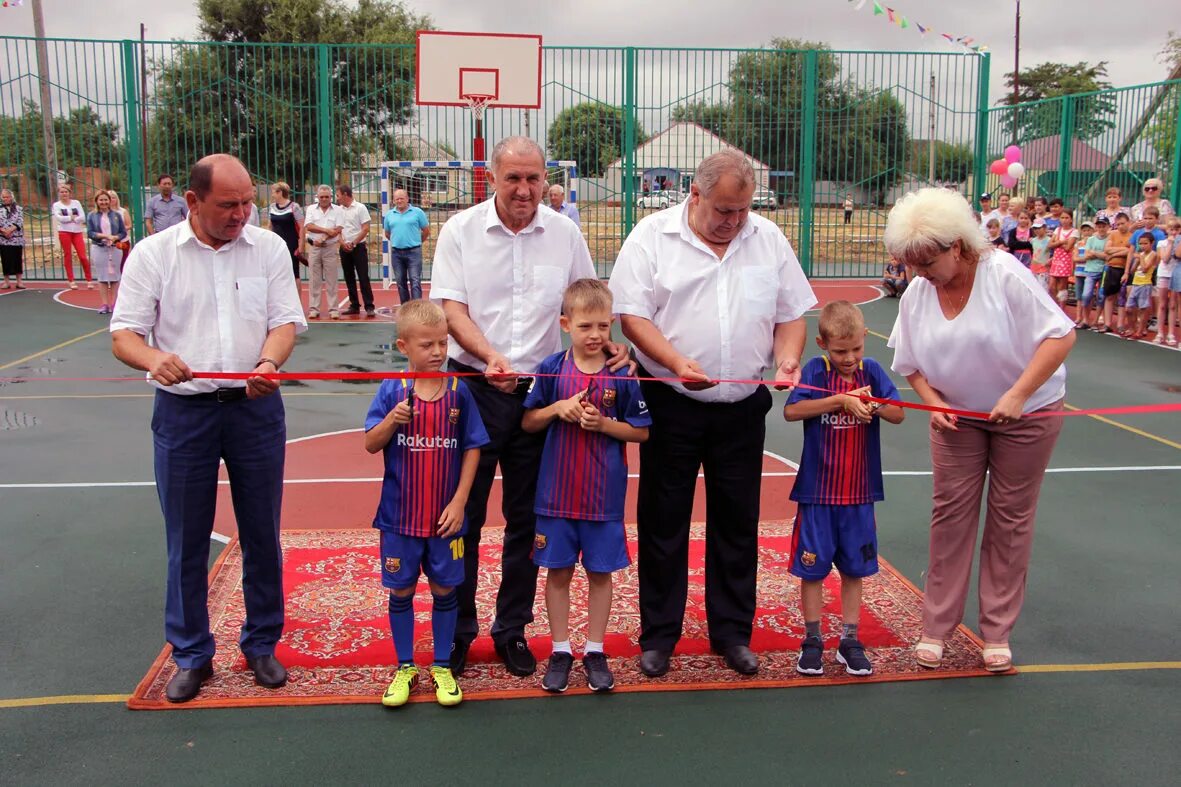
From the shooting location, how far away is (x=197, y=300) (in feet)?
12.2

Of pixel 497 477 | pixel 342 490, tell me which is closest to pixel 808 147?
pixel 497 477

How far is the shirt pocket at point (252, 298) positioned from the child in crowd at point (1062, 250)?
15020 mm

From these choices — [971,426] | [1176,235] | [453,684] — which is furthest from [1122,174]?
[453,684]

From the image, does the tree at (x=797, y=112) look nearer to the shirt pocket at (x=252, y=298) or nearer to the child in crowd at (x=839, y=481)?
the child in crowd at (x=839, y=481)

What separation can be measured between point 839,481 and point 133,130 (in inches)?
770

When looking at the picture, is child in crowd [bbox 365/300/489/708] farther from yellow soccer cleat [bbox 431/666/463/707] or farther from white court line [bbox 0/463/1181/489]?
white court line [bbox 0/463/1181/489]

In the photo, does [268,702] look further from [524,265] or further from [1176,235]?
[1176,235]

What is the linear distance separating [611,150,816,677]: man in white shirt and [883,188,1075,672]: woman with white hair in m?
0.46

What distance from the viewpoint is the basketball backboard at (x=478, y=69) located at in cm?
1859

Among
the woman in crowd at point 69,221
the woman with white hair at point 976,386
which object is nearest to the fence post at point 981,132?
the woman in crowd at point 69,221

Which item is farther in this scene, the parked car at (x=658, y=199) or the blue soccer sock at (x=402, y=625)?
the parked car at (x=658, y=199)

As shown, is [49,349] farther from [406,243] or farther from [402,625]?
[402,625]

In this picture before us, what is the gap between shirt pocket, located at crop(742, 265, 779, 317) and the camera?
394 centimetres

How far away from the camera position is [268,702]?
3.79 metres
